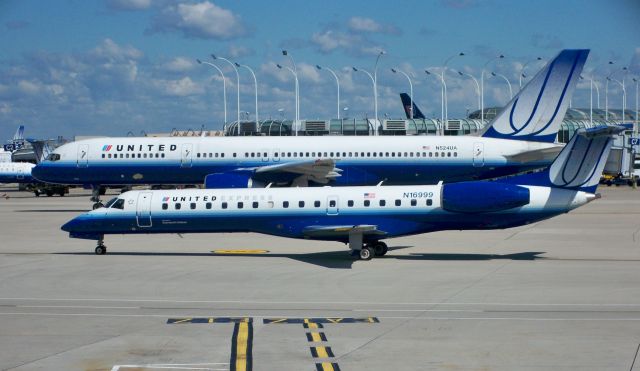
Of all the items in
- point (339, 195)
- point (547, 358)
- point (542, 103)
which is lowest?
point (547, 358)

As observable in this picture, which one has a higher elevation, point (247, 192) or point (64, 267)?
point (247, 192)

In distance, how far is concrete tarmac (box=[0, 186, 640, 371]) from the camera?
1555cm

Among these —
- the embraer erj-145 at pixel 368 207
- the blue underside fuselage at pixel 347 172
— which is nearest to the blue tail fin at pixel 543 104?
the blue underside fuselage at pixel 347 172

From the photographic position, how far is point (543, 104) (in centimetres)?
4712

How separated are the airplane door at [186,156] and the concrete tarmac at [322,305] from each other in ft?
40.7

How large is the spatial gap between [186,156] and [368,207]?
70.6 feet

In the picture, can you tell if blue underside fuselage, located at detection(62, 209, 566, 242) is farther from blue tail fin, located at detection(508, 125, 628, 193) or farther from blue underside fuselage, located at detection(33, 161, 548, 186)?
blue underside fuselage, located at detection(33, 161, 548, 186)

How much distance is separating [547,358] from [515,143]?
34.5 m

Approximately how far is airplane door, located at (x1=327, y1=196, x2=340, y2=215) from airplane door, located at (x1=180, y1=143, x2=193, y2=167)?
20.5 meters

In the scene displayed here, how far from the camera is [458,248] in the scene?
33594 mm

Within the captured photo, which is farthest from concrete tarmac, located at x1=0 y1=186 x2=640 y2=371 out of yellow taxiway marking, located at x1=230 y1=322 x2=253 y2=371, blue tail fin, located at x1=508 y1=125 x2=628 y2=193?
blue tail fin, located at x1=508 y1=125 x2=628 y2=193

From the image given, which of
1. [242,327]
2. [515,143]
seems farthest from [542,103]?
[242,327]

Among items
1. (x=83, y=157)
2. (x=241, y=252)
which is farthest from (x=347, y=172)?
(x=241, y=252)

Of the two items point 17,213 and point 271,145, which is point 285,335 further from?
point 17,213
